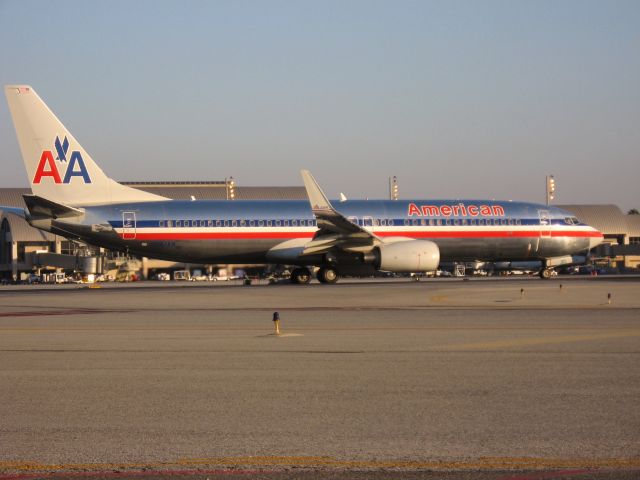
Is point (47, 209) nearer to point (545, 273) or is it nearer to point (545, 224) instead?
point (545, 224)

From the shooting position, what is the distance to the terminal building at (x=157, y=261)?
291 ft

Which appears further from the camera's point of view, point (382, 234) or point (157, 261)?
point (157, 261)

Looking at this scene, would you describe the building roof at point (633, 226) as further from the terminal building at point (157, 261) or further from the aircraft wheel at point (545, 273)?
the aircraft wheel at point (545, 273)

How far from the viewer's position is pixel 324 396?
11234 millimetres

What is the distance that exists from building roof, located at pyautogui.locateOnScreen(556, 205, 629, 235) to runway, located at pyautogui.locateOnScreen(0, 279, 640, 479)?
266 ft

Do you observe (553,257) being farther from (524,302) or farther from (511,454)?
(511,454)

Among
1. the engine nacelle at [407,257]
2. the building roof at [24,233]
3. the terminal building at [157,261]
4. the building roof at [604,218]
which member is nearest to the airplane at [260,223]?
the engine nacelle at [407,257]

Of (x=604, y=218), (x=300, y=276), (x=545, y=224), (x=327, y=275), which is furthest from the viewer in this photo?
(x=604, y=218)

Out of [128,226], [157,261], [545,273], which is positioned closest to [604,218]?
[157,261]

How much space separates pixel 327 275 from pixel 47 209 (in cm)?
1351

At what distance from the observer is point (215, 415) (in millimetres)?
10086

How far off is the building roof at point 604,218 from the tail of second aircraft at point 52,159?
→ 68105mm

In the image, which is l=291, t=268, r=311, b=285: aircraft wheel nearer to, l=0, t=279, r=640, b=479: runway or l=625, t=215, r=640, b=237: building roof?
l=0, t=279, r=640, b=479: runway

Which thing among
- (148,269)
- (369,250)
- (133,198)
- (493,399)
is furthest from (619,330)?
(148,269)
